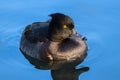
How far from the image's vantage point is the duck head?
8.33 meters

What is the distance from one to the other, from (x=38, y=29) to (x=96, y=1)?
2045 millimetres

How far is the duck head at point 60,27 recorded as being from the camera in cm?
833

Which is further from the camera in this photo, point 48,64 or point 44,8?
point 44,8

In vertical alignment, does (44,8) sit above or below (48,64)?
above

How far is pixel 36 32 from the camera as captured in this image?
8672 mm

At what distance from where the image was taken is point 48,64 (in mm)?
8477

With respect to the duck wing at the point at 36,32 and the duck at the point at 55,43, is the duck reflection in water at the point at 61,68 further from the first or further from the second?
the duck wing at the point at 36,32

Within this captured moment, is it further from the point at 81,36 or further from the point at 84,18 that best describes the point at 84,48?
the point at 84,18

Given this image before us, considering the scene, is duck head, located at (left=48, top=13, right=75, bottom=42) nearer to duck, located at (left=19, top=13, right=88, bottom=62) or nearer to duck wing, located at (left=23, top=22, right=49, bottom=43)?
duck, located at (left=19, top=13, right=88, bottom=62)

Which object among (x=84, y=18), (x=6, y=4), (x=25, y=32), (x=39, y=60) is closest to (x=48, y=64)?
(x=39, y=60)

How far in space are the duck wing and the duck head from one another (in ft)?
0.41

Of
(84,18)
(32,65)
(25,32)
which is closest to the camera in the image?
(32,65)

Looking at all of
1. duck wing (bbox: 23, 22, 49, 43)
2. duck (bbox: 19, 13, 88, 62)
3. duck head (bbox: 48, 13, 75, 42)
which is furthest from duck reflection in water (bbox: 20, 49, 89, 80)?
duck head (bbox: 48, 13, 75, 42)

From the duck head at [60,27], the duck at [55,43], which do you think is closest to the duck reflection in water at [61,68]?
the duck at [55,43]
